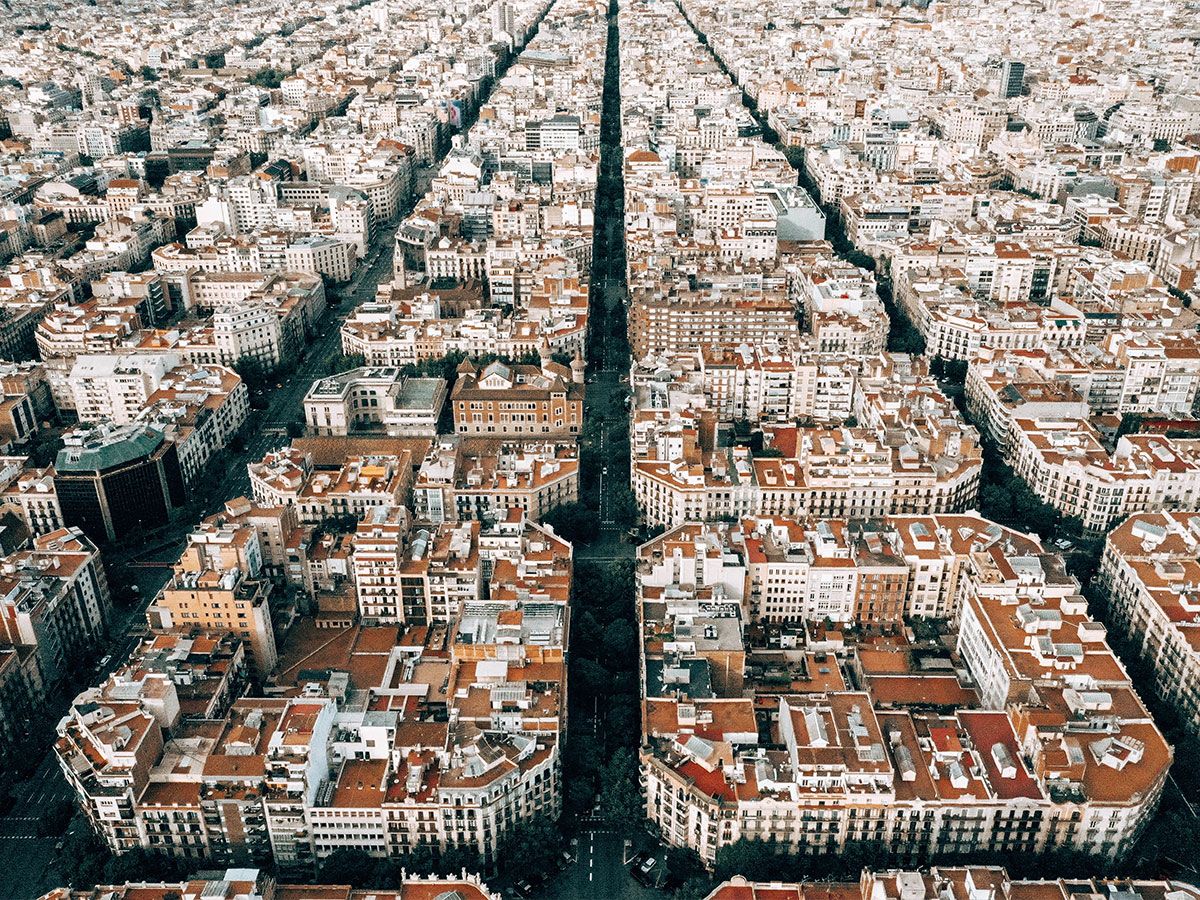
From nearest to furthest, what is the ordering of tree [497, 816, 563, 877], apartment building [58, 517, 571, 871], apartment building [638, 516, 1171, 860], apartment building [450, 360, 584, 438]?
apartment building [638, 516, 1171, 860]
apartment building [58, 517, 571, 871]
tree [497, 816, 563, 877]
apartment building [450, 360, 584, 438]

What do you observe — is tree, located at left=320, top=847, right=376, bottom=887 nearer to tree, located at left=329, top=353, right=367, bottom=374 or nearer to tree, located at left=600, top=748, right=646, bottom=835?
tree, located at left=600, top=748, right=646, bottom=835

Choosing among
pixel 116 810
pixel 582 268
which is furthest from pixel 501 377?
pixel 116 810

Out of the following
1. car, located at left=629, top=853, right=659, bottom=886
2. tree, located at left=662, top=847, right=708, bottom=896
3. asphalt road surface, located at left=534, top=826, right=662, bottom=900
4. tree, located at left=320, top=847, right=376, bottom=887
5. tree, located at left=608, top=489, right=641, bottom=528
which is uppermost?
tree, located at left=608, top=489, right=641, bottom=528

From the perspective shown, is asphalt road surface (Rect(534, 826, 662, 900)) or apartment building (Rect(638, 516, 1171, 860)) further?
asphalt road surface (Rect(534, 826, 662, 900))

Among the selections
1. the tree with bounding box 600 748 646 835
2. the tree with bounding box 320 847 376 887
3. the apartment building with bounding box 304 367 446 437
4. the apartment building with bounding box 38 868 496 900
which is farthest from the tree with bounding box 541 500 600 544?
the apartment building with bounding box 38 868 496 900

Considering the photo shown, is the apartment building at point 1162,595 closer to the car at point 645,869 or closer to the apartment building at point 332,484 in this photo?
the car at point 645,869

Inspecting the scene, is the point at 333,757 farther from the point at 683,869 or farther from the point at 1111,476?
the point at 1111,476

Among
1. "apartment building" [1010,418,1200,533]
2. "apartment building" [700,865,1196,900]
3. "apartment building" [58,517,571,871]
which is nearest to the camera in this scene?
"apartment building" [700,865,1196,900]

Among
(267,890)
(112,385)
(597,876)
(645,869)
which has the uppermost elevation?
(112,385)

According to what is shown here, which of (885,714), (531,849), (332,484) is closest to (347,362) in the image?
(332,484)

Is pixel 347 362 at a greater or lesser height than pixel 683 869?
greater

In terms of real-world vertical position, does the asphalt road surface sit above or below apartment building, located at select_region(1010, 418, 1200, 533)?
below
